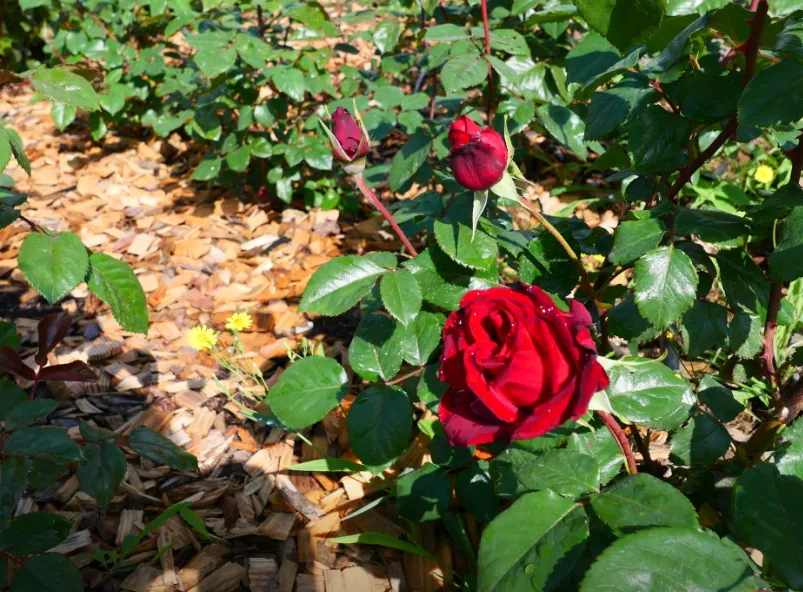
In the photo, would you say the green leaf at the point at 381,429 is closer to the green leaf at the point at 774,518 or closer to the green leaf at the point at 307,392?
the green leaf at the point at 307,392

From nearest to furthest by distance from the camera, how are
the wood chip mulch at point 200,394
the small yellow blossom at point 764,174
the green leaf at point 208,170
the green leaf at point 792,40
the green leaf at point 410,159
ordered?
the green leaf at point 792,40
the wood chip mulch at point 200,394
the green leaf at point 410,159
the small yellow blossom at point 764,174
the green leaf at point 208,170

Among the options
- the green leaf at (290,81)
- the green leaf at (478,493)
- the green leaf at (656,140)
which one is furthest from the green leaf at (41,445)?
the green leaf at (290,81)

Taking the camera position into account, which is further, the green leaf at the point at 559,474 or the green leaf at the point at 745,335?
the green leaf at the point at 745,335

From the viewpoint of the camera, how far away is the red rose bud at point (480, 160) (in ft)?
3.00

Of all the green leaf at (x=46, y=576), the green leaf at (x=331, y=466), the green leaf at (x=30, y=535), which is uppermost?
the green leaf at (x=30, y=535)

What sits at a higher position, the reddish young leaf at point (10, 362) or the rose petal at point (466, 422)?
the rose petal at point (466, 422)

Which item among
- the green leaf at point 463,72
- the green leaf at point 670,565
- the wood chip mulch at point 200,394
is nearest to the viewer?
the green leaf at point 670,565

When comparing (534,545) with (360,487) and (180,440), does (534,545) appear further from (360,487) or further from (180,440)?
(180,440)

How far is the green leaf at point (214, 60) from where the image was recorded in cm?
222

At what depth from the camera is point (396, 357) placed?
117 centimetres

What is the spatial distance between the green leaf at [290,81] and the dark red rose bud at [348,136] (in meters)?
1.38

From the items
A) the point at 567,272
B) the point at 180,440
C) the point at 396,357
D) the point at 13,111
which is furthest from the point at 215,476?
the point at 13,111

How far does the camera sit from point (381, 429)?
1142 millimetres

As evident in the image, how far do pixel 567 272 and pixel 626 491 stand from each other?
44 cm
